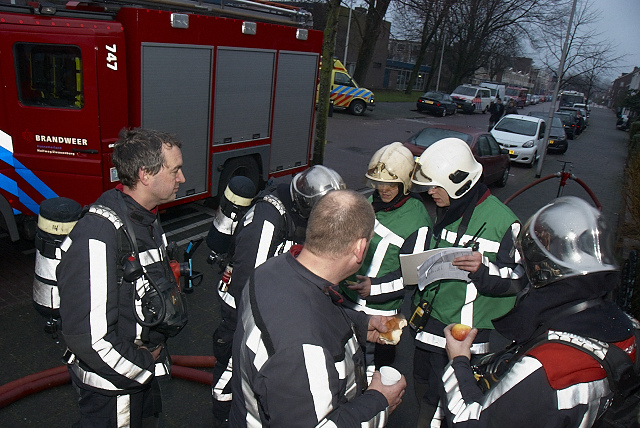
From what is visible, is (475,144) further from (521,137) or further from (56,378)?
(56,378)

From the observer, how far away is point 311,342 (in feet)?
5.06

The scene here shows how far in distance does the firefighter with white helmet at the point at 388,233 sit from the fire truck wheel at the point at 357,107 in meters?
20.6

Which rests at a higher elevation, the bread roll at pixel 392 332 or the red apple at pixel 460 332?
the red apple at pixel 460 332

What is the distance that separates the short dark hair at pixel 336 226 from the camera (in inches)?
67.7

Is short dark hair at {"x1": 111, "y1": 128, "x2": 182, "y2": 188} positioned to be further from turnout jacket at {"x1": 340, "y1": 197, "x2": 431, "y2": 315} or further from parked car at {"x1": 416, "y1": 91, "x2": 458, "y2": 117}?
parked car at {"x1": 416, "y1": 91, "x2": 458, "y2": 117}

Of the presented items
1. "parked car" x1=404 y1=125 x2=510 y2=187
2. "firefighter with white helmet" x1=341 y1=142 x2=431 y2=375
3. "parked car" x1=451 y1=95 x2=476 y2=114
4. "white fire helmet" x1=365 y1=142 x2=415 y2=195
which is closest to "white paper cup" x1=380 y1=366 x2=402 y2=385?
"firefighter with white helmet" x1=341 y1=142 x2=431 y2=375

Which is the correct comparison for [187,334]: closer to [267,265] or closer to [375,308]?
[375,308]

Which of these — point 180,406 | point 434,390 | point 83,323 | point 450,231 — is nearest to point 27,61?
point 180,406

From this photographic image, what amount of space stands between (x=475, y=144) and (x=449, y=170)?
28.6 feet

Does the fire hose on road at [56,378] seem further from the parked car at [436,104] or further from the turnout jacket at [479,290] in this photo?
the parked car at [436,104]

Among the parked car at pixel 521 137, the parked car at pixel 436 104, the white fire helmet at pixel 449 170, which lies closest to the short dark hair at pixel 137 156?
the white fire helmet at pixel 449 170

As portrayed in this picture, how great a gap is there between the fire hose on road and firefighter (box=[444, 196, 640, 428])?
244 cm

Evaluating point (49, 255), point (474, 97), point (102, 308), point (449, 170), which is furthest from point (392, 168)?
point (474, 97)

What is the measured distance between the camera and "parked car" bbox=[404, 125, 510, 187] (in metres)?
11.0
